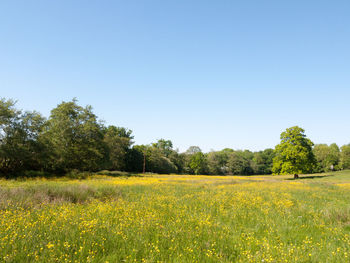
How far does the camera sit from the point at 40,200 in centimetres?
895

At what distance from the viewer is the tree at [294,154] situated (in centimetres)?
4059

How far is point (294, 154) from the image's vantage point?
133 feet

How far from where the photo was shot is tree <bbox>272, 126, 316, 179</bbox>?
40.6 meters

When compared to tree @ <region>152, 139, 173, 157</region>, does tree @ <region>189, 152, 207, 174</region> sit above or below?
below

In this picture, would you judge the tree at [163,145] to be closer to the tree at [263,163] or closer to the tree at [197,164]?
the tree at [197,164]

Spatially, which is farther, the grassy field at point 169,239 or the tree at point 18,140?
the tree at point 18,140

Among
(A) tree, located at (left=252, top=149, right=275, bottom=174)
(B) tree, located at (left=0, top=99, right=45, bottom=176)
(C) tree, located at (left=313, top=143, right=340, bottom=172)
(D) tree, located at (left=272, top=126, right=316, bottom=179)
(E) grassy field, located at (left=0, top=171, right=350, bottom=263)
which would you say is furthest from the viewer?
(A) tree, located at (left=252, top=149, right=275, bottom=174)

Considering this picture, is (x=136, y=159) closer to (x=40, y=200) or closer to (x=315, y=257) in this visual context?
(x=40, y=200)

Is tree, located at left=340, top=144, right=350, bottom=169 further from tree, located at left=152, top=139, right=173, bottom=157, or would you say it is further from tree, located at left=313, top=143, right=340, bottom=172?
tree, located at left=152, top=139, right=173, bottom=157

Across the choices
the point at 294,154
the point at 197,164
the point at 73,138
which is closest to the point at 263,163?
the point at 197,164

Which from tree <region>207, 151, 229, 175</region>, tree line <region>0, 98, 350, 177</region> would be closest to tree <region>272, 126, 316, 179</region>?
tree line <region>0, 98, 350, 177</region>

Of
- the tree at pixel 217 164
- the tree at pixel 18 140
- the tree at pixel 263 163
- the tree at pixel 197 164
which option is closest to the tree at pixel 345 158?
the tree at pixel 263 163

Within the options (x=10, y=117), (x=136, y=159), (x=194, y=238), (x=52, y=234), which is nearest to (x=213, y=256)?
(x=194, y=238)

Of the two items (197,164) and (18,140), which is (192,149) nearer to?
(197,164)
